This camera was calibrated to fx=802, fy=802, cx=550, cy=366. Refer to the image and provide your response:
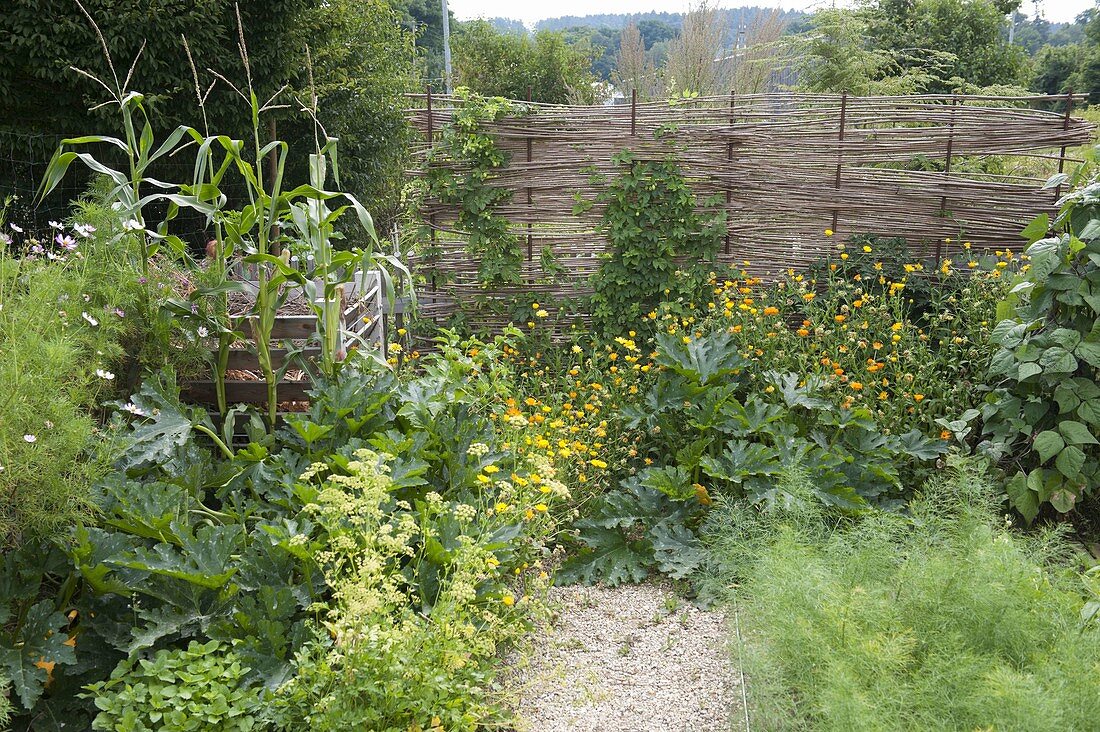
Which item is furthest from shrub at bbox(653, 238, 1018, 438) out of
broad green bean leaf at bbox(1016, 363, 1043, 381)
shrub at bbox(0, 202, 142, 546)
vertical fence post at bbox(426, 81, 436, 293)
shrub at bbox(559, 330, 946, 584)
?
shrub at bbox(0, 202, 142, 546)

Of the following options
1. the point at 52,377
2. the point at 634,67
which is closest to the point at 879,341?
the point at 52,377

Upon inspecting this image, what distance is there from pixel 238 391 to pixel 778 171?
135 inches

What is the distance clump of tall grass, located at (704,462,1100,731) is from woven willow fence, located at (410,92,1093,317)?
2.71m

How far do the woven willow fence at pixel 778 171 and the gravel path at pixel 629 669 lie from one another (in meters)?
2.62

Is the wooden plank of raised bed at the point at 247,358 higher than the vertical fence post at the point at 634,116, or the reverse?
the vertical fence post at the point at 634,116

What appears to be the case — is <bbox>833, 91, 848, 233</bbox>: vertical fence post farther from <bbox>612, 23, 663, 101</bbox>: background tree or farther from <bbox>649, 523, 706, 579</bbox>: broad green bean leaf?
<bbox>612, 23, 663, 101</bbox>: background tree

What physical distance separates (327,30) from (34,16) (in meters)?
2.61

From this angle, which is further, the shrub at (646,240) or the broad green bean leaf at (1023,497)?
the shrub at (646,240)

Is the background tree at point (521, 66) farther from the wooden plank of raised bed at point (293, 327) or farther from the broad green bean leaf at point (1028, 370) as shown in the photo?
the broad green bean leaf at point (1028, 370)

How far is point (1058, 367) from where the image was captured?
Result: 3076 mm

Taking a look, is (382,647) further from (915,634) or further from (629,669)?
(915,634)

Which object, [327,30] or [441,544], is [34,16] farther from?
[441,544]

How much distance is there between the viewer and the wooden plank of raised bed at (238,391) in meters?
3.27

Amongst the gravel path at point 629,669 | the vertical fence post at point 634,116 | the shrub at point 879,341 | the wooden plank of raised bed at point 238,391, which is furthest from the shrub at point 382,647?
the vertical fence post at point 634,116
